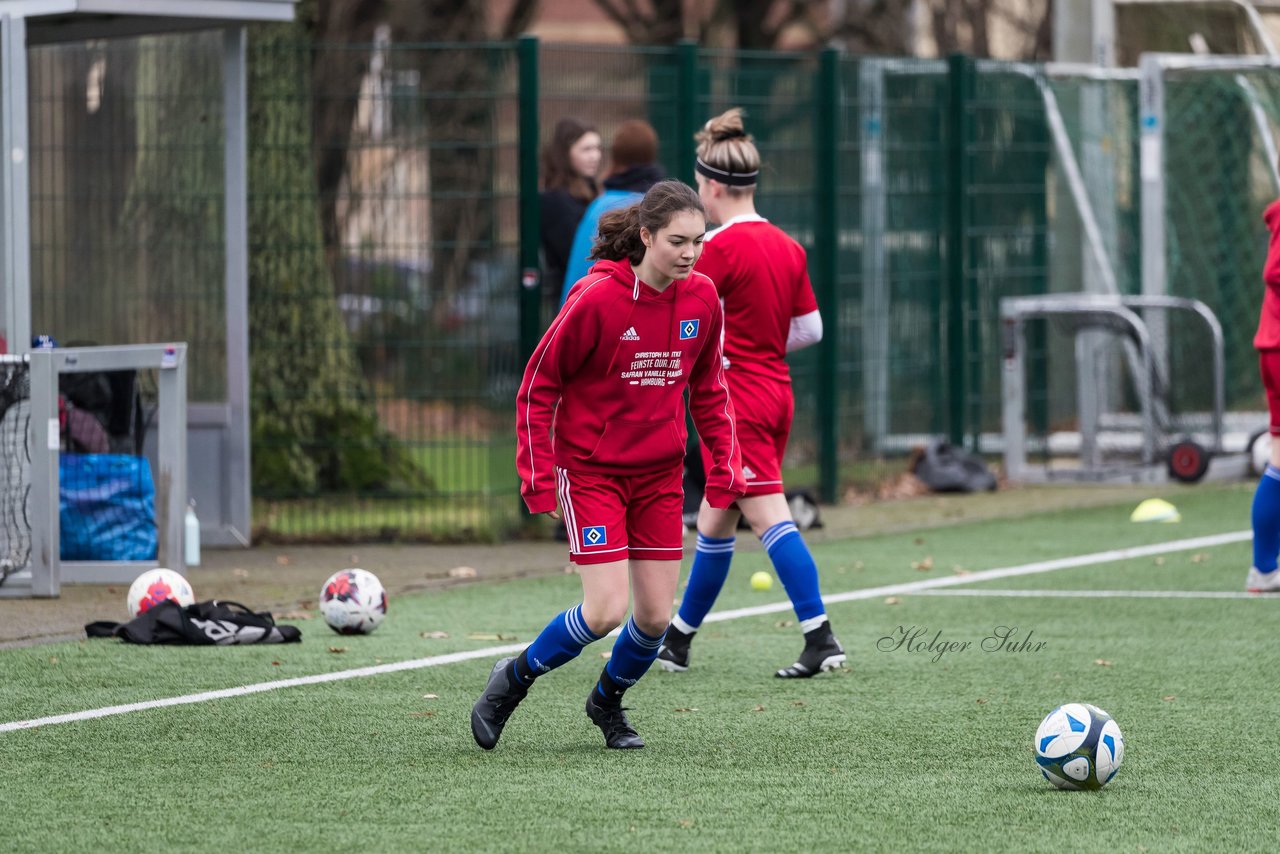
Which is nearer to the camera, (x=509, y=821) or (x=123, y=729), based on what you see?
(x=509, y=821)

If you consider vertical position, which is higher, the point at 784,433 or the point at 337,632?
the point at 784,433

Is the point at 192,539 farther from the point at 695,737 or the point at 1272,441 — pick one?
the point at 1272,441

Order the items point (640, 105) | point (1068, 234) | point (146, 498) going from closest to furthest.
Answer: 1. point (146, 498)
2. point (640, 105)
3. point (1068, 234)

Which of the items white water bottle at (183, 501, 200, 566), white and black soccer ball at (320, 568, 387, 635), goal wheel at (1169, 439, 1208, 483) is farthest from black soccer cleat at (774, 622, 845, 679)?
goal wheel at (1169, 439, 1208, 483)

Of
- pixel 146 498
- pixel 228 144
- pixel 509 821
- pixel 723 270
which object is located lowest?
pixel 509 821

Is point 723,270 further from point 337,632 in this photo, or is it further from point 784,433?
point 337,632

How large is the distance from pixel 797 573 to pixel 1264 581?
9.69 feet

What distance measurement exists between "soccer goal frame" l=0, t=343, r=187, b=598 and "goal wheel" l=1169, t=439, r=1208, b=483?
7.28 meters

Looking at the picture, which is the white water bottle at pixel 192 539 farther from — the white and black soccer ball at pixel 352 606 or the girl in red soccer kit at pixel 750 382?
the girl in red soccer kit at pixel 750 382

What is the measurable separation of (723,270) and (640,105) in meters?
5.04

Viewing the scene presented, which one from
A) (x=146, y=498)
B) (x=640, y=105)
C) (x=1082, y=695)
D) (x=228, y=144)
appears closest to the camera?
(x=1082, y=695)

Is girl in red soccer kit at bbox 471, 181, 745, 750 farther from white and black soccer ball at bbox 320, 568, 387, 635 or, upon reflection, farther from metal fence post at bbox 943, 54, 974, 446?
metal fence post at bbox 943, 54, 974, 446

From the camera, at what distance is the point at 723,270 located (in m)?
7.69

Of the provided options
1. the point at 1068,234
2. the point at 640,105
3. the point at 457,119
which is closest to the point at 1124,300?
the point at 1068,234
